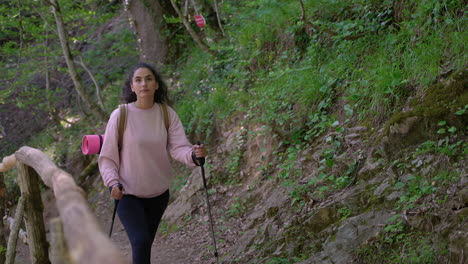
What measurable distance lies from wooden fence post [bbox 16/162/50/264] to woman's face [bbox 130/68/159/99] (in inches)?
47.9

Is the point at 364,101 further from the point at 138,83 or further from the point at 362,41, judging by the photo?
the point at 138,83

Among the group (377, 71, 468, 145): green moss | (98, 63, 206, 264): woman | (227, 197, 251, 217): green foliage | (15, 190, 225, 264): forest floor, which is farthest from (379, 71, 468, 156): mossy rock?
(15, 190, 225, 264): forest floor

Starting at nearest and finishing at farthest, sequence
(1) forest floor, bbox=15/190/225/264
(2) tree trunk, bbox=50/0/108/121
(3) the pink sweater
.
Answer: (3) the pink sweater
(1) forest floor, bbox=15/190/225/264
(2) tree trunk, bbox=50/0/108/121

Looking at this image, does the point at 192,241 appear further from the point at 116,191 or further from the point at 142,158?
the point at 116,191

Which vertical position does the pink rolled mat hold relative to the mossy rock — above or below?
above

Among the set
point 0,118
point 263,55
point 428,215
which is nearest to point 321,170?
point 428,215

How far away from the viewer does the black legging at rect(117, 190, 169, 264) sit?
155 inches

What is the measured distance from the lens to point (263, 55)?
857cm

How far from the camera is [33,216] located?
425 cm

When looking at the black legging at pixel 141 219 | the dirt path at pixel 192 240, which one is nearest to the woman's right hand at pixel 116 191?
the black legging at pixel 141 219

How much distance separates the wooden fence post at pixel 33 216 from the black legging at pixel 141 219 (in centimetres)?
76

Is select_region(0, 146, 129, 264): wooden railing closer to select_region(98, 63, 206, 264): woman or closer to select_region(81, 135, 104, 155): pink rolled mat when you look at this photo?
select_region(81, 135, 104, 155): pink rolled mat

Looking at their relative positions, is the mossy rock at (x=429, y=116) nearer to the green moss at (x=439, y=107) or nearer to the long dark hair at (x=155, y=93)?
the green moss at (x=439, y=107)

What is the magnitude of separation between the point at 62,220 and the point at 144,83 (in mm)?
2330
